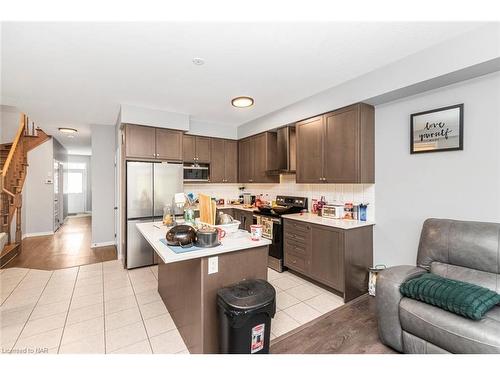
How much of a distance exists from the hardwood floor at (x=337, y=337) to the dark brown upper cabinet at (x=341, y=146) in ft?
5.14

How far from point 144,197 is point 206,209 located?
1995mm

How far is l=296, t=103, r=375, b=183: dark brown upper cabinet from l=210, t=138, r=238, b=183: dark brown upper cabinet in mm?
2176

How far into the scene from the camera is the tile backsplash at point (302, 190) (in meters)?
3.21

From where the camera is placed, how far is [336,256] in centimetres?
282

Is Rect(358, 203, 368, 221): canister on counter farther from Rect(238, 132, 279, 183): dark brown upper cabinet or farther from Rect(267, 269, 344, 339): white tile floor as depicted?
Rect(238, 132, 279, 183): dark brown upper cabinet

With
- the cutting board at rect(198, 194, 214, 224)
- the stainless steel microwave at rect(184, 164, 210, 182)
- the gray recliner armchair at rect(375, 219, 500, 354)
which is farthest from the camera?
the stainless steel microwave at rect(184, 164, 210, 182)

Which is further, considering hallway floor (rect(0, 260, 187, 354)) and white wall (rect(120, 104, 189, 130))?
white wall (rect(120, 104, 189, 130))

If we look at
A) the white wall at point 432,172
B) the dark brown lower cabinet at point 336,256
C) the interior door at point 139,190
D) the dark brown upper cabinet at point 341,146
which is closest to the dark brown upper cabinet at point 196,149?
the interior door at point 139,190

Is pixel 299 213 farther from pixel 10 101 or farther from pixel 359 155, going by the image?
pixel 10 101

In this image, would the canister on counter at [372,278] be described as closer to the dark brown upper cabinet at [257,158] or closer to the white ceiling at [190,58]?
the dark brown upper cabinet at [257,158]

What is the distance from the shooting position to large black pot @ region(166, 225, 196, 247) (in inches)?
74.0

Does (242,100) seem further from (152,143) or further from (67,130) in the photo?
(67,130)

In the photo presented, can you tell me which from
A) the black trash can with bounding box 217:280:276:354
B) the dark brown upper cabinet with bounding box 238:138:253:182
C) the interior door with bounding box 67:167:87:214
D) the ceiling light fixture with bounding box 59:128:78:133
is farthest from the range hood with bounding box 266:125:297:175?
the interior door with bounding box 67:167:87:214

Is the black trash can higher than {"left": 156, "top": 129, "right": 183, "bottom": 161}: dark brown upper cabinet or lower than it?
lower
